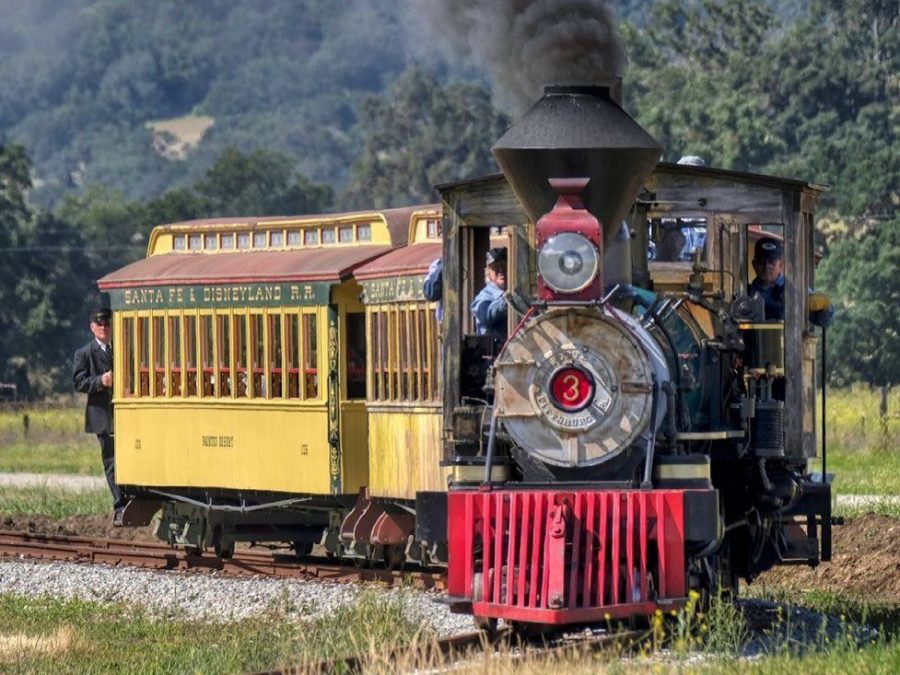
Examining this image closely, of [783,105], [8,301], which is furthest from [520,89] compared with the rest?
[783,105]

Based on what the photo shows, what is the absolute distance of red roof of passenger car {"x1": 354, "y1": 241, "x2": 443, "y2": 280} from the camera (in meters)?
15.5

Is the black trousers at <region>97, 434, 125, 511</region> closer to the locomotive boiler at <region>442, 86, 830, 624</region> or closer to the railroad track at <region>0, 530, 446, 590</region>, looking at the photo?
the railroad track at <region>0, 530, 446, 590</region>

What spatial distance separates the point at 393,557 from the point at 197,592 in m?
2.22

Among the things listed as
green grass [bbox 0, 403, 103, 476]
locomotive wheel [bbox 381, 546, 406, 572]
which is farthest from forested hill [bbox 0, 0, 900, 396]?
locomotive wheel [bbox 381, 546, 406, 572]

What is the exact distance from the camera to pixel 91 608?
568 inches

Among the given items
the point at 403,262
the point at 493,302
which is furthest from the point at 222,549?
the point at 493,302

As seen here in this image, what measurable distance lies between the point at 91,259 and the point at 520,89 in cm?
5312

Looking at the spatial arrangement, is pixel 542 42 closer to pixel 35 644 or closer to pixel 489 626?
pixel 489 626

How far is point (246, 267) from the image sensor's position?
18203 millimetres

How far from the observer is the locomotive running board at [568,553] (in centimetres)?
1069

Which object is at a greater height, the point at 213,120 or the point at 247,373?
the point at 213,120

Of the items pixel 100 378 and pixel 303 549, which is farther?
pixel 100 378

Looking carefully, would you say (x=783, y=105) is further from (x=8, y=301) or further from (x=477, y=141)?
(x=8, y=301)

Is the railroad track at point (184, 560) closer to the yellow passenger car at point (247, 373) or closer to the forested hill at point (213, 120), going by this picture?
the yellow passenger car at point (247, 373)
